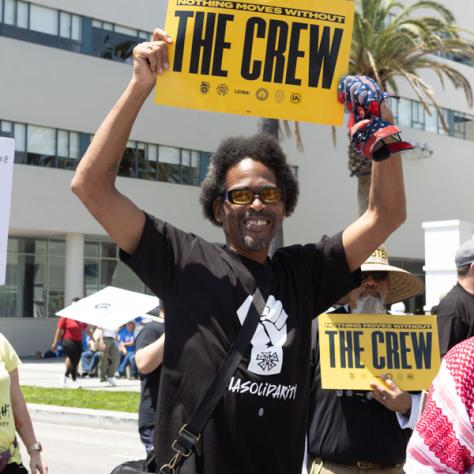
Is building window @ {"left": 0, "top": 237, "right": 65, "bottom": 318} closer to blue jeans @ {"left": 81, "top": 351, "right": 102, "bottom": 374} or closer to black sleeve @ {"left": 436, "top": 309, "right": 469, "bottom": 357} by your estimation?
blue jeans @ {"left": 81, "top": 351, "right": 102, "bottom": 374}

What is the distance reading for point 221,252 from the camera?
2.99m

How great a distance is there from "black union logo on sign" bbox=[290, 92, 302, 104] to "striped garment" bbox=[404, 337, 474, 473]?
121cm

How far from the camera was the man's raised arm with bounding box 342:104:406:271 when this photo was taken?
9.98 ft

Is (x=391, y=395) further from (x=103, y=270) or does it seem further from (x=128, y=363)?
(x=103, y=270)

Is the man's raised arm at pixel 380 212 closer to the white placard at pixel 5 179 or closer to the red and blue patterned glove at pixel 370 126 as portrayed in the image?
the red and blue patterned glove at pixel 370 126

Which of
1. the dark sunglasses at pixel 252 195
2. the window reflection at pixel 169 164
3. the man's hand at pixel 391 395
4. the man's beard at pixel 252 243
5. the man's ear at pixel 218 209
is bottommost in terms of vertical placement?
the man's hand at pixel 391 395

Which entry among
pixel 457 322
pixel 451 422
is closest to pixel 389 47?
pixel 457 322


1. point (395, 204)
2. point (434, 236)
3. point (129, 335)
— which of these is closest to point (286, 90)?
point (395, 204)

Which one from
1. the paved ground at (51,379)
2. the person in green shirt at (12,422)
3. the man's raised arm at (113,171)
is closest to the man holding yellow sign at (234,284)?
the man's raised arm at (113,171)

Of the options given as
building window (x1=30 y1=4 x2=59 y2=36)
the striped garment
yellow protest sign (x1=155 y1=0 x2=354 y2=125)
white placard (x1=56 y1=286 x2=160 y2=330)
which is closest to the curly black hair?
yellow protest sign (x1=155 y1=0 x2=354 y2=125)

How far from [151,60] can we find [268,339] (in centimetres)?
Result: 99

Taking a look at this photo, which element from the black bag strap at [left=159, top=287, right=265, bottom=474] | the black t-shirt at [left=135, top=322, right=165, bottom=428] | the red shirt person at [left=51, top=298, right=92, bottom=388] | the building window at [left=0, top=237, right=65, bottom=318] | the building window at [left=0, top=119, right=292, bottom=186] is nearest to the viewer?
the black bag strap at [left=159, top=287, right=265, bottom=474]

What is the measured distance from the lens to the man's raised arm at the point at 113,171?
282 cm

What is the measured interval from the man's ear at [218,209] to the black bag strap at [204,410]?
563 mm
